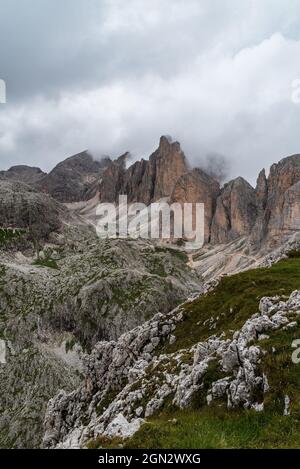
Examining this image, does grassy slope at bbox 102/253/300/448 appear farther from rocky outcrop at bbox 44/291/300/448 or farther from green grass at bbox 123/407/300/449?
rocky outcrop at bbox 44/291/300/448

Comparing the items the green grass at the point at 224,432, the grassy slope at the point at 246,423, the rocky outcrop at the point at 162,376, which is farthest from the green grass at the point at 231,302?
the green grass at the point at 224,432

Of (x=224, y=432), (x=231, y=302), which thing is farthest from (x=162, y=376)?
(x=231, y=302)

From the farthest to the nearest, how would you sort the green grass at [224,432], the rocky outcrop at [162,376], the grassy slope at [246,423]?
the rocky outcrop at [162,376]
the grassy slope at [246,423]
the green grass at [224,432]

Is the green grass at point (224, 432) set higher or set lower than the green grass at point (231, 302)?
lower

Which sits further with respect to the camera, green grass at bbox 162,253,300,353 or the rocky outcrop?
green grass at bbox 162,253,300,353

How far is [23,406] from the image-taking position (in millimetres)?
120000

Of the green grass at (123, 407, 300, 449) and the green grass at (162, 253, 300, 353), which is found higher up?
the green grass at (162, 253, 300, 353)

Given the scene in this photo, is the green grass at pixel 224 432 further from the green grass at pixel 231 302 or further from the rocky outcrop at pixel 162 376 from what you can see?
the green grass at pixel 231 302

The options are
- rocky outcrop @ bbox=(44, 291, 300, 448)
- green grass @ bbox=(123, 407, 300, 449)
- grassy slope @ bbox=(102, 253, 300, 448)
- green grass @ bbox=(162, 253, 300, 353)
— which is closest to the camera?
green grass @ bbox=(123, 407, 300, 449)

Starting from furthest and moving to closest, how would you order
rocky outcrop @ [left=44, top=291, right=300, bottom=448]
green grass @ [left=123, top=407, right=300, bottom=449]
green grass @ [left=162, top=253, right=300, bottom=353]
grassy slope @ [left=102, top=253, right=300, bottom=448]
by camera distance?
green grass @ [left=162, top=253, right=300, bottom=353]
rocky outcrop @ [left=44, top=291, right=300, bottom=448]
grassy slope @ [left=102, top=253, right=300, bottom=448]
green grass @ [left=123, top=407, right=300, bottom=449]

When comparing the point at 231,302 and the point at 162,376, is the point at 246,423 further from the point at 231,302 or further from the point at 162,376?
the point at 231,302

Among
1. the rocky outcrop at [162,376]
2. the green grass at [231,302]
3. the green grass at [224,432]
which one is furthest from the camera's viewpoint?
the green grass at [231,302]

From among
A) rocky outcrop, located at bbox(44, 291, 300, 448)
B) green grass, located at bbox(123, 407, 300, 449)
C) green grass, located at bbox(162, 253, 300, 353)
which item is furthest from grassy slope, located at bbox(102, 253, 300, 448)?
green grass, located at bbox(162, 253, 300, 353)
